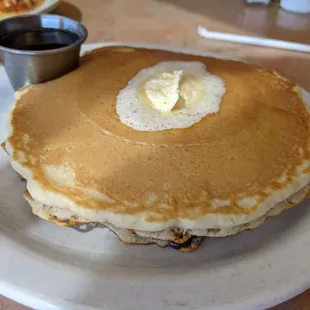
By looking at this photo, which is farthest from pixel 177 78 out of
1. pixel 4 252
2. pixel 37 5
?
pixel 37 5

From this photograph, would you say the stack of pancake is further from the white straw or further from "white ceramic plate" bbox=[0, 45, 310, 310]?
the white straw

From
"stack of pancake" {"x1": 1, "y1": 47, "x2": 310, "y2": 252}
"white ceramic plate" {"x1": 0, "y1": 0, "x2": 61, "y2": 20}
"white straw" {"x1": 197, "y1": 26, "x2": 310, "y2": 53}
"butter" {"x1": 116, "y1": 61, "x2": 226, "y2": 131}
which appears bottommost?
"white straw" {"x1": 197, "y1": 26, "x2": 310, "y2": 53}

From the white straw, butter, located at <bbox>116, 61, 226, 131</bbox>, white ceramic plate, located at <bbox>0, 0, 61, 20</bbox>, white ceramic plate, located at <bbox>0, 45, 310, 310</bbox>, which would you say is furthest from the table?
white ceramic plate, located at <bbox>0, 45, 310, 310</bbox>

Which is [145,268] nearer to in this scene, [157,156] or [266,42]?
[157,156]

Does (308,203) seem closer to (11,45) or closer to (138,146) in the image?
(138,146)

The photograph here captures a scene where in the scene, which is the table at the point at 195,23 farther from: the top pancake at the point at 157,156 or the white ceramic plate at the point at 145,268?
the white ceramic plate at the point at 145,268

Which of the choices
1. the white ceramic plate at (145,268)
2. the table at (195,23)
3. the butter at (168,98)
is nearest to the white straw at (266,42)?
the table at (195,23)
